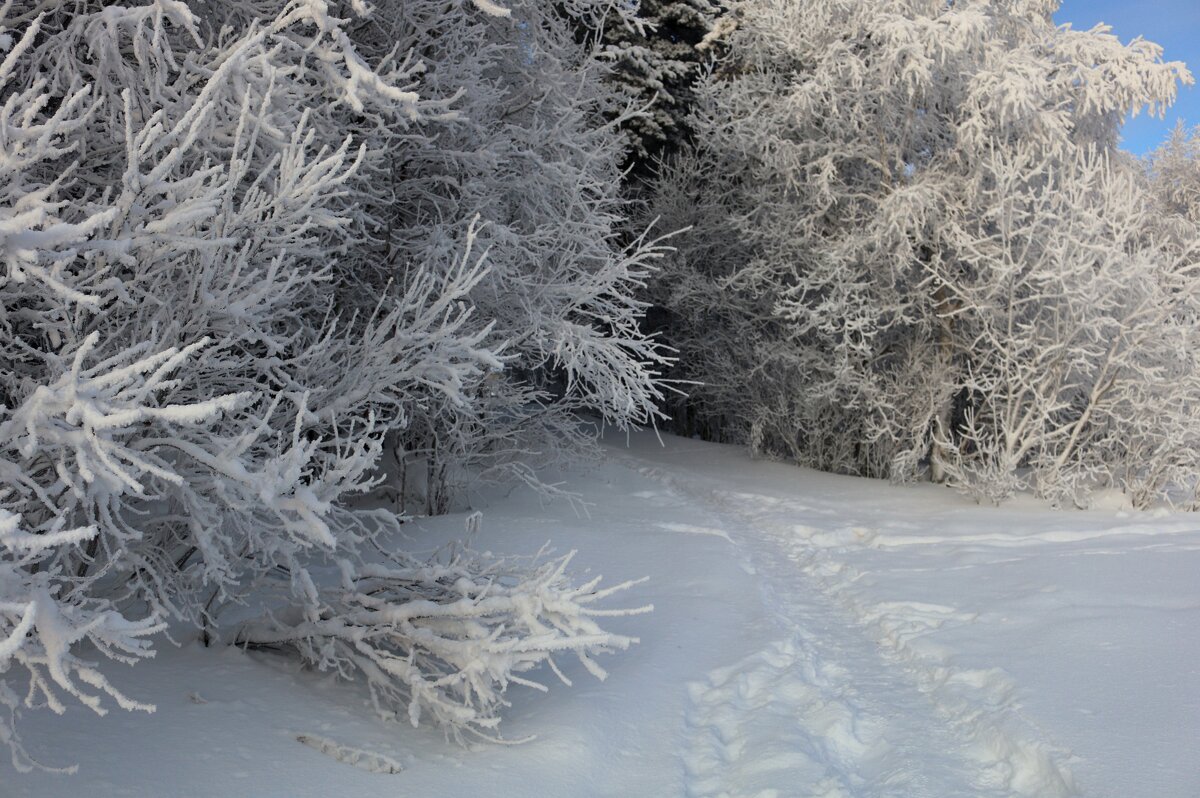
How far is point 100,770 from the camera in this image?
2.92 m

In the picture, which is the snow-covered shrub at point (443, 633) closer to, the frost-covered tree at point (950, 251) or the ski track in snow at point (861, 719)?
the ski track in snow at point (861, 719)

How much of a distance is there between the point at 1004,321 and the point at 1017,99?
2610 millimetres

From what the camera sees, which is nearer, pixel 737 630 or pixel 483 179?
pixel 737 630

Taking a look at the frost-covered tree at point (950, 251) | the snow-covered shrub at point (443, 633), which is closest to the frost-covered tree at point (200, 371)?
the snow-covered shrub at point (443, 633)

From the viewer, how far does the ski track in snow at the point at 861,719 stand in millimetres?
3600

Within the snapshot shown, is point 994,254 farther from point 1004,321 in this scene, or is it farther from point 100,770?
point 100,770

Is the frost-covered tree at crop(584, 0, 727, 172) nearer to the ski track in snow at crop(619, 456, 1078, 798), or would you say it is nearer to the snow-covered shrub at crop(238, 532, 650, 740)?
the ski track in snow at crop(619, 456, 1078, 798)

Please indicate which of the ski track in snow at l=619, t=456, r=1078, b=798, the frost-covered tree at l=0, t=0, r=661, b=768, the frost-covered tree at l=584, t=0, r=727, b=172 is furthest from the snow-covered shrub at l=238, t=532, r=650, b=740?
the frost-covered tree at l=584, t=0, r=727, b=172

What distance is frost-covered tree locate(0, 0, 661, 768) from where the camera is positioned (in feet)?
8.21

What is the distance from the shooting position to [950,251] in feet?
37.3

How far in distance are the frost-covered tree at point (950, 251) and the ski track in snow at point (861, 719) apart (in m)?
5.09

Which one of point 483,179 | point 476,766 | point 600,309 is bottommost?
point 476,766

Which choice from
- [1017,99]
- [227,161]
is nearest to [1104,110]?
[1017,99]

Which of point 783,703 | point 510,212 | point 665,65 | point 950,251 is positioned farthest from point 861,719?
point 665,65
